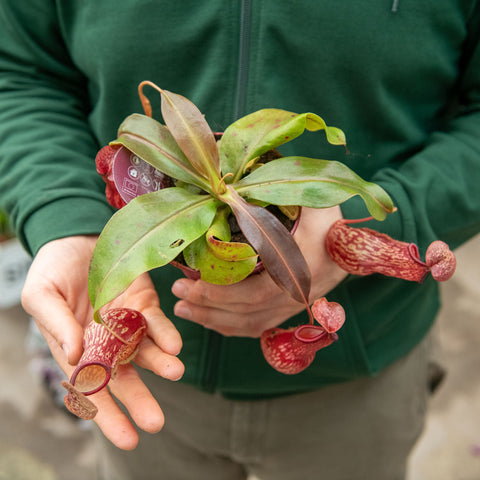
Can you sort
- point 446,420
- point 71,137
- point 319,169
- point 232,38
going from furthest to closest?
point 446,420 → point 71,137 → point 232,38 → point 319,169

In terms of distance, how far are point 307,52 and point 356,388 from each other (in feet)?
1.52

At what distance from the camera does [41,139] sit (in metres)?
0.62

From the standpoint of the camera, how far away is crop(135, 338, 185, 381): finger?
412 mm

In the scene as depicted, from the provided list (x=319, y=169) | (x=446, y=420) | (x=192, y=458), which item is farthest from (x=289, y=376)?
(x=446, y=420)

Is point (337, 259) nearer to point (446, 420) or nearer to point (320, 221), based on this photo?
point (320, 221)

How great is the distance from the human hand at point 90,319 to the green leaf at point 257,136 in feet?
0.55

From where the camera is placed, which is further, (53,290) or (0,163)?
(0,163)

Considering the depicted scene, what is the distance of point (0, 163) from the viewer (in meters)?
0.61

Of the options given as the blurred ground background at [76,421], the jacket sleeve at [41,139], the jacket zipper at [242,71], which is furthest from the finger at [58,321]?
the blurred ground background at [76,421]

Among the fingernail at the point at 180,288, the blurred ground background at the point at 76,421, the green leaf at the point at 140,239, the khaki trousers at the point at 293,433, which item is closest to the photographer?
the green leaf at the point at 140,239

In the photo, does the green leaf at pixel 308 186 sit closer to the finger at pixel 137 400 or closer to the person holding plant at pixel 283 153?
the person holding plant at pixel 283 153

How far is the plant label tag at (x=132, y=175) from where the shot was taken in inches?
16.2

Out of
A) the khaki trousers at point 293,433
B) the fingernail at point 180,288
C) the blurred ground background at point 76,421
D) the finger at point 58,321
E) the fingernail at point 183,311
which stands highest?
the fingernail at point 180,288

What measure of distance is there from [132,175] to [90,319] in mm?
169
